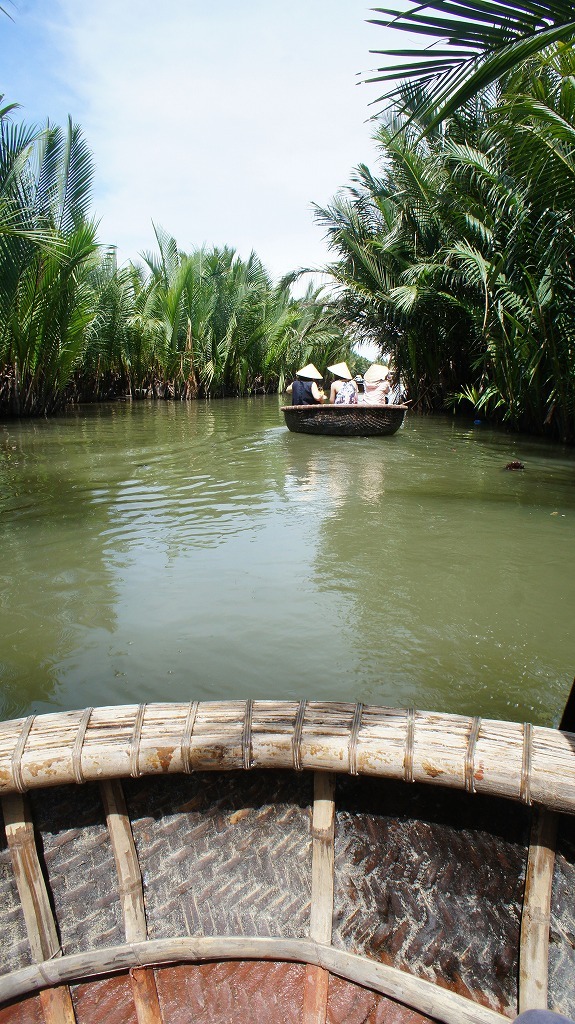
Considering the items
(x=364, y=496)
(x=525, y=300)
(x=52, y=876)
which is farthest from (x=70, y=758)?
(x=525, y=300)

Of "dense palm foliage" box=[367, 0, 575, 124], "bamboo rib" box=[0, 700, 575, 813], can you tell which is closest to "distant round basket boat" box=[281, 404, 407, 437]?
"dense palm foliage" box=[367, 0, 575, 124]

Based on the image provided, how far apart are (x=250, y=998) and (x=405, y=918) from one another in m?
0.41

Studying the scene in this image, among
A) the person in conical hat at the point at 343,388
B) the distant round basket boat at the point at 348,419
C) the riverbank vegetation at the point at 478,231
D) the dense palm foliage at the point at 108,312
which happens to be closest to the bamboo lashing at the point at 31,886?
the riverbank vegetation at the point at 478,231

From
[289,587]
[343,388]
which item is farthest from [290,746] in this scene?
[343,388]

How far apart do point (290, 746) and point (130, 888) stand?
0.50 meters

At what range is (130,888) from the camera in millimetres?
1447

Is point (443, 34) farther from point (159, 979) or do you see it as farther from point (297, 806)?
point (159, 979)

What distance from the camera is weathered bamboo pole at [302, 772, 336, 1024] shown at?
1.44 metres

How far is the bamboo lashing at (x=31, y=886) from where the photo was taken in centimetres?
139

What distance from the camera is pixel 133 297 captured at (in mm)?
18141

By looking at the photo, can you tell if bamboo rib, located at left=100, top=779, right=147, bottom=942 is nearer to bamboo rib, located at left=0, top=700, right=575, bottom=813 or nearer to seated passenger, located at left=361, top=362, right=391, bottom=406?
bamboo rib, located at left=0, top=700, right=575, bottom=813

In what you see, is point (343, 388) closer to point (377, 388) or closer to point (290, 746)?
point (377, 388)

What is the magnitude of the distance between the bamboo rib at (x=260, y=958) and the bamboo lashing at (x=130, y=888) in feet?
0.13

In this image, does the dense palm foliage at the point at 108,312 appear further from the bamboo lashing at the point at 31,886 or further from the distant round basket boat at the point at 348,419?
the bamboo lashing at the point at 31,886
